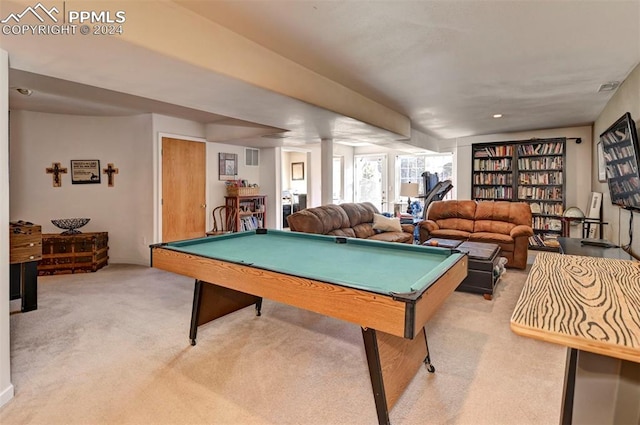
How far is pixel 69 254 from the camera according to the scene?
4555 millimetres

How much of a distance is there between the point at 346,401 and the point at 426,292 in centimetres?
88

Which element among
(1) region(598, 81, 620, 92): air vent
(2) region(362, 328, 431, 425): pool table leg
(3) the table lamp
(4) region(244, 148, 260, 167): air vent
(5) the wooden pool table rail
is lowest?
(2) region(362, 328, 431, 425): pool table leg

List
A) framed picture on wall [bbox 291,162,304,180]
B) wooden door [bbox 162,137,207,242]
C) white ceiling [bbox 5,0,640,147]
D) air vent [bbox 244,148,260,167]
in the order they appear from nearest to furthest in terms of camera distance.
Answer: white ceiling [bbox 5,0,640,147] → wooden door [bbox 162,137,207,242] → air vent [bbox 244,148,260,167] → framed picture on wall [bbox 291,162,304,180]

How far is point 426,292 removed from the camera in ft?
4.80

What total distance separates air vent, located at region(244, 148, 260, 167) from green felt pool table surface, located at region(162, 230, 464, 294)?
382 centimetres

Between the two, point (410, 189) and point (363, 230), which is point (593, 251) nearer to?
point (363, 230)

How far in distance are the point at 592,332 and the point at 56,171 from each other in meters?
6.17

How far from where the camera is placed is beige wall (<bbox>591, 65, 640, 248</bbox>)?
9.60ft

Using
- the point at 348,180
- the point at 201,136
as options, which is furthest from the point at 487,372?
the point at 348,180

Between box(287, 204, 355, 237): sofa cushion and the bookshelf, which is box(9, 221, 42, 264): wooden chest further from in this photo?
the bookshelf

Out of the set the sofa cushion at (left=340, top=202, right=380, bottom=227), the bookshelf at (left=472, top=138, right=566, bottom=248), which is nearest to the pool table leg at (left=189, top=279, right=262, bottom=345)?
the sofa cushion at (left=340, top=202, right=380, bottom=227)

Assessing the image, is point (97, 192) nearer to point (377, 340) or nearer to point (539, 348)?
point (377, 340)

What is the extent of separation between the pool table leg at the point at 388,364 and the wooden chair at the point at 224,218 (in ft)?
15.3

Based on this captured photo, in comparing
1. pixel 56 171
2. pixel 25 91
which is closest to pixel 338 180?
pixel 56 171
